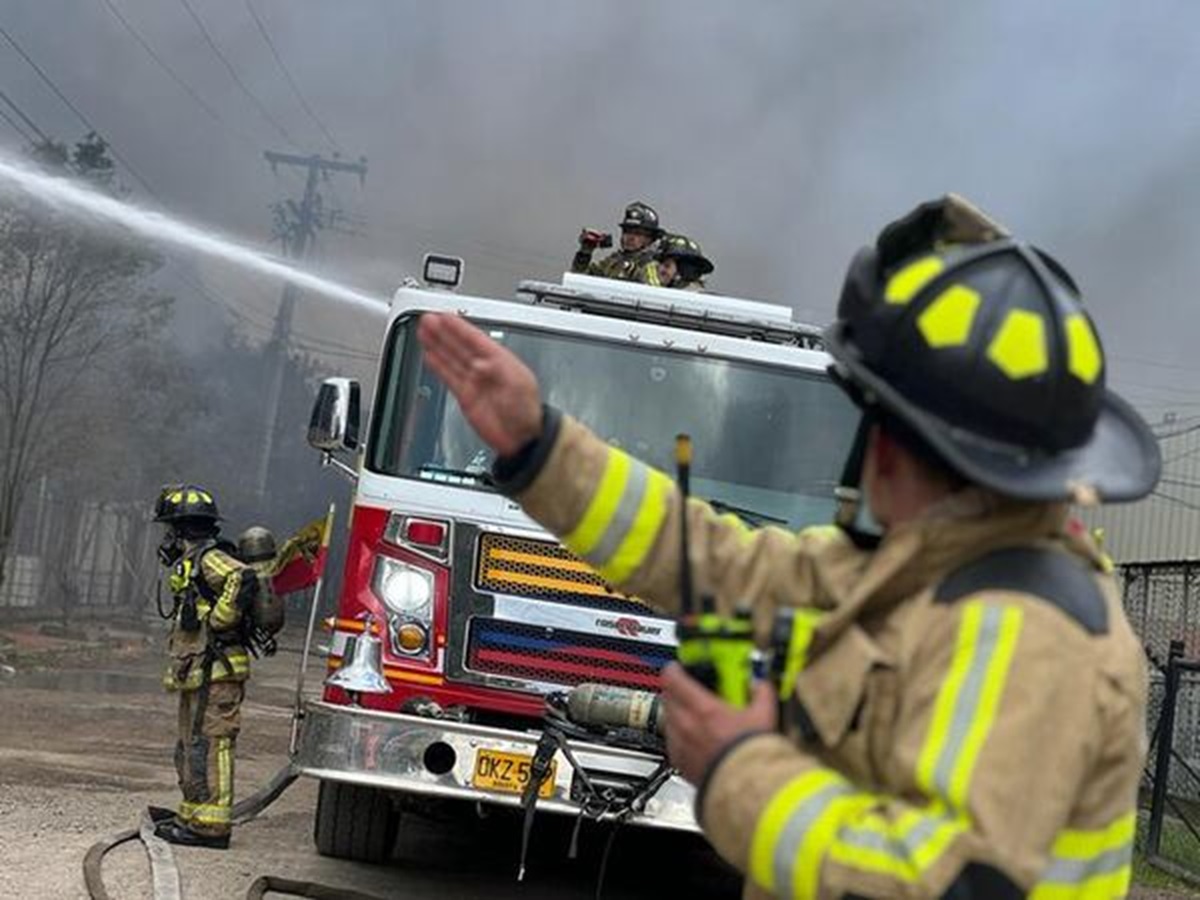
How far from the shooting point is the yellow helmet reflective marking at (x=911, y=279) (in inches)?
62.0

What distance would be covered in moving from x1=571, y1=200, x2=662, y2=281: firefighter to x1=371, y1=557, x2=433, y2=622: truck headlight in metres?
2.71

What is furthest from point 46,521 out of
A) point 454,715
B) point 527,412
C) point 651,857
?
point 527,412

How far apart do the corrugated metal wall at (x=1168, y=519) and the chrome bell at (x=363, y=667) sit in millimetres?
15784

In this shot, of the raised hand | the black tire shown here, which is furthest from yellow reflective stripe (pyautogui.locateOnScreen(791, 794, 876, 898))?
the black tire

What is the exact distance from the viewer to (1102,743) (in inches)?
57.4

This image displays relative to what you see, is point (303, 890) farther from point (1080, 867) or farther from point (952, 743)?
point (952, 743)

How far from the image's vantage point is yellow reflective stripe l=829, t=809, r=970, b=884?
1.32 metres

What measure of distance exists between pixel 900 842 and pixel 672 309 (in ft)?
14.0

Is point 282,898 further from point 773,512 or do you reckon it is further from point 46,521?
point 46,521

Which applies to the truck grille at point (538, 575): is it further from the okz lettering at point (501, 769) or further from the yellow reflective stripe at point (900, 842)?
the yellow reflective stripe at point (900, 842)

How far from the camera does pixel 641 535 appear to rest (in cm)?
189

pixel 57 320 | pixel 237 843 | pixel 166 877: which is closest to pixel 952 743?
pixel 166 877

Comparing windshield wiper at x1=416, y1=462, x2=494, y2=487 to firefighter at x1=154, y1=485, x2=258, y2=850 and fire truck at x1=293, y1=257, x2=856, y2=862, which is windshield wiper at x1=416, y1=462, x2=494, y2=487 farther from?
firefighter at x1=154, y1=485, x2=258, y2=850

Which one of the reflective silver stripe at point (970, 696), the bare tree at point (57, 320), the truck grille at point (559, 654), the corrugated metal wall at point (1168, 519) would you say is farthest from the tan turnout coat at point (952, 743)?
the corrugated metal wall at point (1168, 519)
